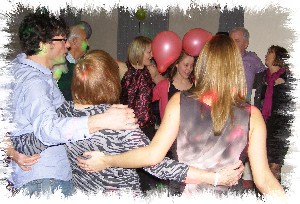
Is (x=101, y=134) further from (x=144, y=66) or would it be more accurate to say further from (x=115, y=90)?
(x=144, y=66)

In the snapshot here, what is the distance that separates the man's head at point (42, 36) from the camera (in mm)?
2252

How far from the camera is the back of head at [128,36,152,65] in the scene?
14.1 feet

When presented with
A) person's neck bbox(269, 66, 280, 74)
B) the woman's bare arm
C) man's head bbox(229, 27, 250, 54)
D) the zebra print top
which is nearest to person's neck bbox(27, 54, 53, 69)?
the zebra print top

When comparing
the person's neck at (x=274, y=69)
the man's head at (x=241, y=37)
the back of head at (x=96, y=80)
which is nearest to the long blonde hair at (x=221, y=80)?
the back of head at (x=96, y=80)

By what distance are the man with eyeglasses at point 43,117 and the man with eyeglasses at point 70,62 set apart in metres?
0.84

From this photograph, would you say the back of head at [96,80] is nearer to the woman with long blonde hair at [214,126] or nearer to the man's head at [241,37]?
the woman with long blonde hair at [214,126]

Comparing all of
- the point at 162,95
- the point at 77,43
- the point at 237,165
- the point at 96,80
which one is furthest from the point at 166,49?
the point at 237,165

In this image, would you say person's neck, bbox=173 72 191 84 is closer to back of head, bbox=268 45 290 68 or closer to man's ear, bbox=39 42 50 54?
back of head, bbox=268 45 290 68

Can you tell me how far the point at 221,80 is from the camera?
75.7 inches

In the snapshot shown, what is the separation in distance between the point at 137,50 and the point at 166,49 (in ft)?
1.18

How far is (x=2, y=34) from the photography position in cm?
230

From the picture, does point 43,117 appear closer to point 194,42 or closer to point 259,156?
point 259,156

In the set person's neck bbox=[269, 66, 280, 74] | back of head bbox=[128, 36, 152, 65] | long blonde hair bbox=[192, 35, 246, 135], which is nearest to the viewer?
long blonde hair bbox=[192, 35, 246, 135]

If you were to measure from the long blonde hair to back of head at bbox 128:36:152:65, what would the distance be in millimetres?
2348
